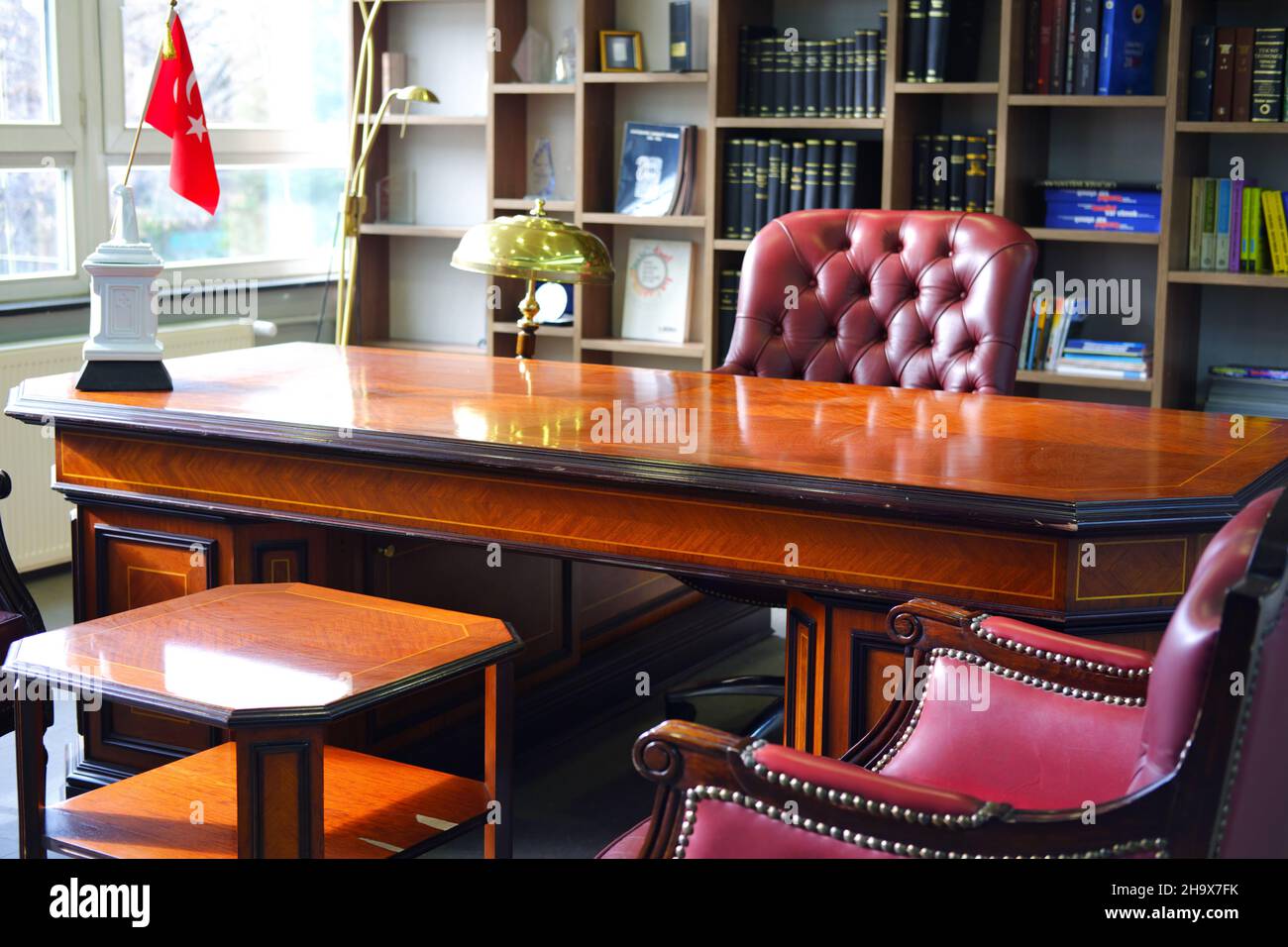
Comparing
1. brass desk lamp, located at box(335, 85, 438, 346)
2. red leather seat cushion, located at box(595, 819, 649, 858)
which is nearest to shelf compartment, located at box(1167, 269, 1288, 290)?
brass desk lamp, located at box(335, 85, 438, 346)

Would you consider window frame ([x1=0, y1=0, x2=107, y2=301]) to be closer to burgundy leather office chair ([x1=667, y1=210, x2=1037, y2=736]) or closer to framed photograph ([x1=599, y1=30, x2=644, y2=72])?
framed photograph ([x1=599, y1=30, x2=644, y2=72])

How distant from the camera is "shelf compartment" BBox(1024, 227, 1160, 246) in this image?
4160mm

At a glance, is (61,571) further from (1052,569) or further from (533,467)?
Result: (1052,569)

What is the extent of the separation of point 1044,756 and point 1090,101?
2834 millimetres

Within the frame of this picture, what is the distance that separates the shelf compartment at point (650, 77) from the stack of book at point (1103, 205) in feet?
3.62

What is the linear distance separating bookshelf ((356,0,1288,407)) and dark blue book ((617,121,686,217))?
9 centimetres

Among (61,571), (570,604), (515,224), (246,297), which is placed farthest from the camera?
(246,297)

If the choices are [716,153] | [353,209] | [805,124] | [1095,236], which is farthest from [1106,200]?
[353,209]

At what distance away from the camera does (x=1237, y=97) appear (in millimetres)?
4059

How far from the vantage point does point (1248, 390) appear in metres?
4.20

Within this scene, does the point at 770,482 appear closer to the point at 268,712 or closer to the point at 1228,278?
the point at 268,712
